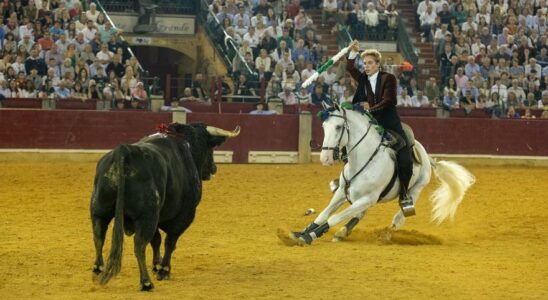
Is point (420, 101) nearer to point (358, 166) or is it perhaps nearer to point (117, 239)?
point (358, 166)

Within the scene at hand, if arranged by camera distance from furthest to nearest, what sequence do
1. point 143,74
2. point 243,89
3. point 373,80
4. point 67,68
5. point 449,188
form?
1. point 243,89
2. point 143,74
3. point 67,68
4. point 449,188
5. point 373,80

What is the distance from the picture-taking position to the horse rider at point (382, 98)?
1139cm

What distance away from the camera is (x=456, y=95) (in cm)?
2603

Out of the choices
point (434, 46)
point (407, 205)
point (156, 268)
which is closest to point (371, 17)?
point (434, 46)

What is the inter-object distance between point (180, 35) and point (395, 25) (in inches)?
231

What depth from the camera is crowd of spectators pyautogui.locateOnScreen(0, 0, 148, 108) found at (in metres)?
21.8

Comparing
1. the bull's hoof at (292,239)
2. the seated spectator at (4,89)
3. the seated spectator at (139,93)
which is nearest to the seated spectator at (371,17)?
the seated spectator at (139,93)

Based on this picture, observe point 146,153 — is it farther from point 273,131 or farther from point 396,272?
point 273,131

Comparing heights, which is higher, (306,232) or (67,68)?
(67,68)

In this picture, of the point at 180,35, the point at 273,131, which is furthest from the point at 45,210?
the point at 180,35

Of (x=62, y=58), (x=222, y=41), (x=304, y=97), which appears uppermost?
(x=222, y=41)

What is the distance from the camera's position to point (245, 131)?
22562 millimetres

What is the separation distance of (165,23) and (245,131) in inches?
238

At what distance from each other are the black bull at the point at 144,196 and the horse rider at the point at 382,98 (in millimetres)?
2875
